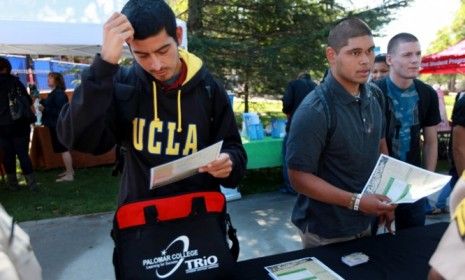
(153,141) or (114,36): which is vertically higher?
(114,36)

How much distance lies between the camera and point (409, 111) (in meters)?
2.50

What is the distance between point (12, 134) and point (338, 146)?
5.10 meters

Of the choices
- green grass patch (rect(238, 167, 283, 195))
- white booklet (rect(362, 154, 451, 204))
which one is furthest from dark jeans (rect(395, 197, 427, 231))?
green grass patch (rect(238, 167, 283, 195))

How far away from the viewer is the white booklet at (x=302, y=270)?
1.39 m

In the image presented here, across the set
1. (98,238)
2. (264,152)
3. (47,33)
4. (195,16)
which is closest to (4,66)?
(47,33)

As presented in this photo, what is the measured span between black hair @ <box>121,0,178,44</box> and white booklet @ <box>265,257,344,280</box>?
0.96 metres

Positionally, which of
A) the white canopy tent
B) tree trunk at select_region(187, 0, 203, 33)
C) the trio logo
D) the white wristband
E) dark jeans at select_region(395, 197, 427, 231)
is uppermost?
tree trunk at select_region(187, 0, 203, 33)

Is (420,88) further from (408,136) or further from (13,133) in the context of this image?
(13,133)

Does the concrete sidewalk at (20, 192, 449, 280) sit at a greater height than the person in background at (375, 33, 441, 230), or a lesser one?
lesser

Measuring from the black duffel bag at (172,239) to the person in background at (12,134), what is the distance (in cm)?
A: 484

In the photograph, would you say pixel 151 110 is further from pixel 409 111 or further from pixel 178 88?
pixel 409 111

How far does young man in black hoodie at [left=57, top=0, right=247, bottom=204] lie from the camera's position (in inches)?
48.7

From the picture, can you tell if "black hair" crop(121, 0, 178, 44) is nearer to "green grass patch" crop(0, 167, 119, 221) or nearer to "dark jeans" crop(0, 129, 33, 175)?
"green grass patch" crop(0, 167, 119, 221)

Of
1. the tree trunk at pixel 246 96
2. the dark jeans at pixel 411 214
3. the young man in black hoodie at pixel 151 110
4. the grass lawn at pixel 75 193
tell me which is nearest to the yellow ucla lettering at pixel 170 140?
the young man in black hoodie at pixel 151 110
